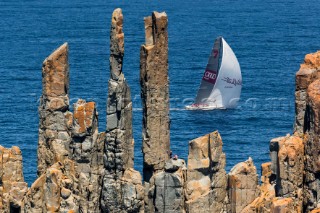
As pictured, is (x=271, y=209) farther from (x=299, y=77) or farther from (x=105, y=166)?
(x=105, y=166)

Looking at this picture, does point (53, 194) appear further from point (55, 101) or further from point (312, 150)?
point (312, 150)

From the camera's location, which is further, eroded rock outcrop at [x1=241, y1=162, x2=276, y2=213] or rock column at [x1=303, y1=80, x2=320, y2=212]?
rock column at [x1=303, y1=80, x2=320, y2=212]

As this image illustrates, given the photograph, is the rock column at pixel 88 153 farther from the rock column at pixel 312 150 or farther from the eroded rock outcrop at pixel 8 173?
the rock column at pixel 312 150

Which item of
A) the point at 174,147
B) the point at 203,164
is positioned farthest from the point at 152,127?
the point at 174,147

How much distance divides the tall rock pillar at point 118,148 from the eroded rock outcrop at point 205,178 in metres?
6.70

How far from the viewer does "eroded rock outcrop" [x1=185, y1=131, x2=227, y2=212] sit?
91.8 m

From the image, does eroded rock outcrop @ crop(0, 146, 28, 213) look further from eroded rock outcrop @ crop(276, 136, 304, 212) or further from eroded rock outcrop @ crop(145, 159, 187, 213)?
eroded rock outcrop @ crop(276, 136, 304, 212)

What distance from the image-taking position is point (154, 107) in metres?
101

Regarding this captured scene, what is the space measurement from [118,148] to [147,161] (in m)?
2.61

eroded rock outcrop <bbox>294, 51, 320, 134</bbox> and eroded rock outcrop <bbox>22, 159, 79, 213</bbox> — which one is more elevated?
eroded rock outcrop <bbox>294, 51, 320, 134</bbox>

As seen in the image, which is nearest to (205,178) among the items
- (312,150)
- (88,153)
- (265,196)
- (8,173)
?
(265,196)

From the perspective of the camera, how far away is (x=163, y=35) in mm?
102188

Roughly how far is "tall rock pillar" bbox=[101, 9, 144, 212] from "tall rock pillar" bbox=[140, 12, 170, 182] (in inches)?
54.2

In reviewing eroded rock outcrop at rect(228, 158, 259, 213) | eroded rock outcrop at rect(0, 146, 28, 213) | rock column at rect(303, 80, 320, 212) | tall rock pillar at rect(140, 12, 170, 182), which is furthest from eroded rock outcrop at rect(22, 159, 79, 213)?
rock column at rect(303, 80, 320, 212)
